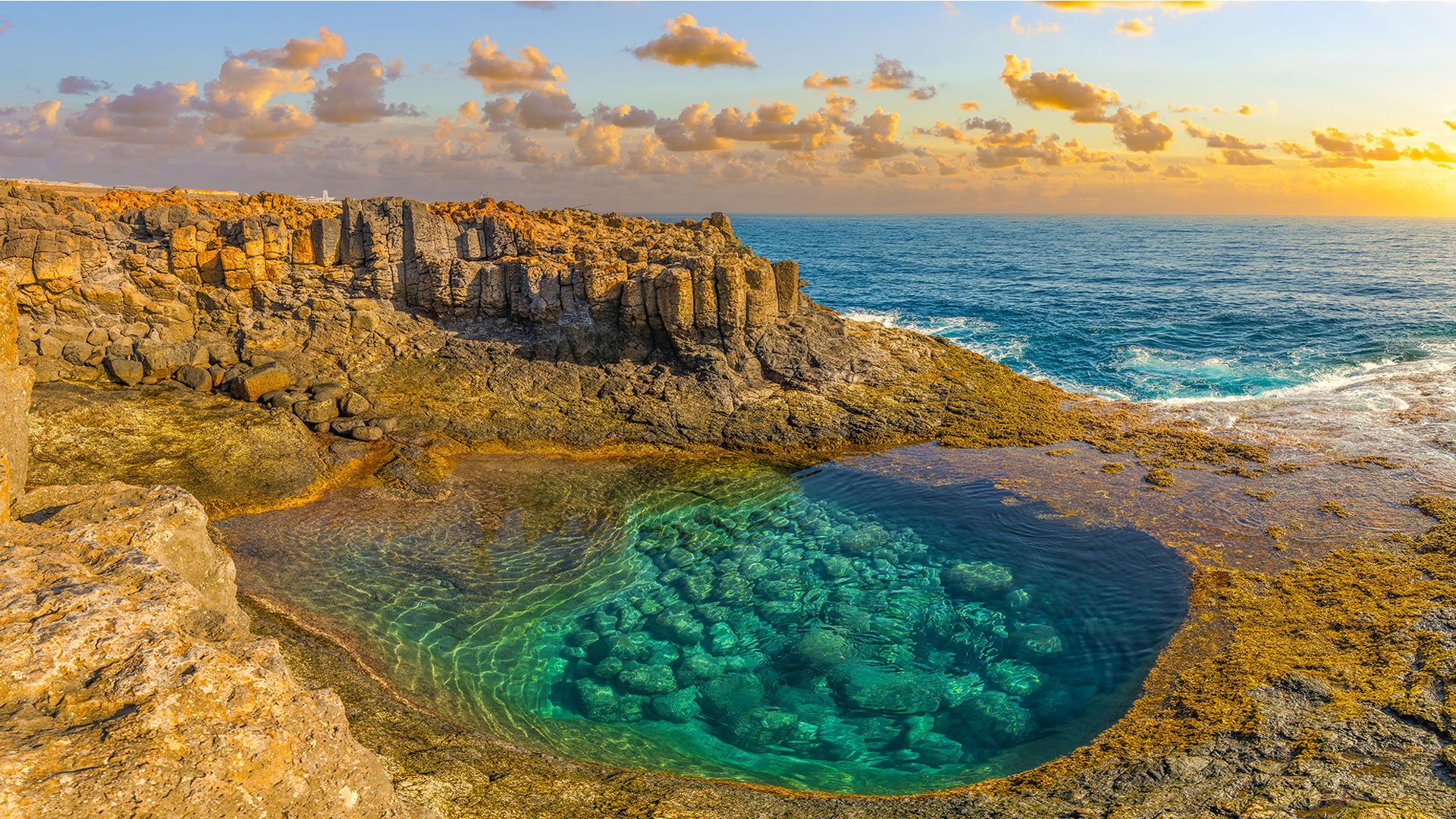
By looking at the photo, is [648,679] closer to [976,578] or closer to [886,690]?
[886,690]

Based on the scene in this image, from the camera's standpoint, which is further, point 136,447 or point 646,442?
point 646,442

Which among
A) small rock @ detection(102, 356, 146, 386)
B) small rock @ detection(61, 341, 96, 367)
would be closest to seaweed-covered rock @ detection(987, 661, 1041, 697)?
small rock @ detection(102, 356, 146, 386)

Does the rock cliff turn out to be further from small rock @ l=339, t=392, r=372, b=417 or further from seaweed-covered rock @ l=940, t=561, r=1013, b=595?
seaweed-covered rock @ l=940, t=561, r=1013, b=595

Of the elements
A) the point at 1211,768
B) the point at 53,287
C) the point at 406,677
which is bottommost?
the point at 406,677

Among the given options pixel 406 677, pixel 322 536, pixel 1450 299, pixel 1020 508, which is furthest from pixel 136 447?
pixel 1450 299

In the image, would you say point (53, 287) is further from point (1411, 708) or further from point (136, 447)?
point (1411, 708)

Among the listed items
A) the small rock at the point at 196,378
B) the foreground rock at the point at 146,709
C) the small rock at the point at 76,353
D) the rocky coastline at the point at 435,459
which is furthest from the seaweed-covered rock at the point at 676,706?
the small rock at the point at 76,353

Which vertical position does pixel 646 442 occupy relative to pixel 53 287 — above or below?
below
